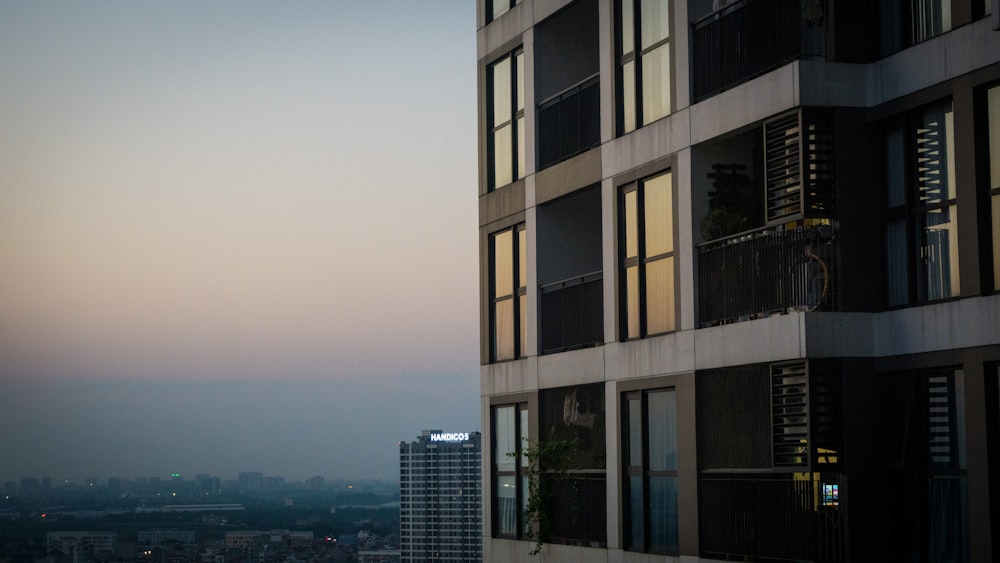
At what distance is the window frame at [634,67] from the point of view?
18469 millimetres

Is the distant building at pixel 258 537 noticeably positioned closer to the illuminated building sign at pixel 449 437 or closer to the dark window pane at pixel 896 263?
the illuminated building sign at pixel 449 437

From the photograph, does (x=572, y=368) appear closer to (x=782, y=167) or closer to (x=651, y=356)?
(x=651, y=356)

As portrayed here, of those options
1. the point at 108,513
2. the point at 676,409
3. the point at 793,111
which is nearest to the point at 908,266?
the point at 793,111

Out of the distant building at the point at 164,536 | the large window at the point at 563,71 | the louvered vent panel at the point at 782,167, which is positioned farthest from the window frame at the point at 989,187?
the distant building at the point at 164,536

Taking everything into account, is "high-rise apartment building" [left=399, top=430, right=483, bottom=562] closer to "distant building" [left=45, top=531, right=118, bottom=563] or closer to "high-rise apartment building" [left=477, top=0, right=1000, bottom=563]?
"distant building" [left=45, top=531, right=118, bottom=563]

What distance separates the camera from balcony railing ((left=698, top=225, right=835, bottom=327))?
1516 cm

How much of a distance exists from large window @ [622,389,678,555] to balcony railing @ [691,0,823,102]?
404 cm

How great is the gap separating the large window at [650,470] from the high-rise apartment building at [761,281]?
4 centimetres

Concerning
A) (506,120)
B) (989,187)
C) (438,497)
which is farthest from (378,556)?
(989,187)

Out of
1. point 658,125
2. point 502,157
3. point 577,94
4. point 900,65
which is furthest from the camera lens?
point 502,157

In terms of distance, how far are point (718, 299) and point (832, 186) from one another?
2552 millimetres

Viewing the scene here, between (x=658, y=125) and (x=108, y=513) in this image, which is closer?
(x=658, y=125)

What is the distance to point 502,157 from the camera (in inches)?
937

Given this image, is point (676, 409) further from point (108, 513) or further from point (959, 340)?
point (108, 513)
